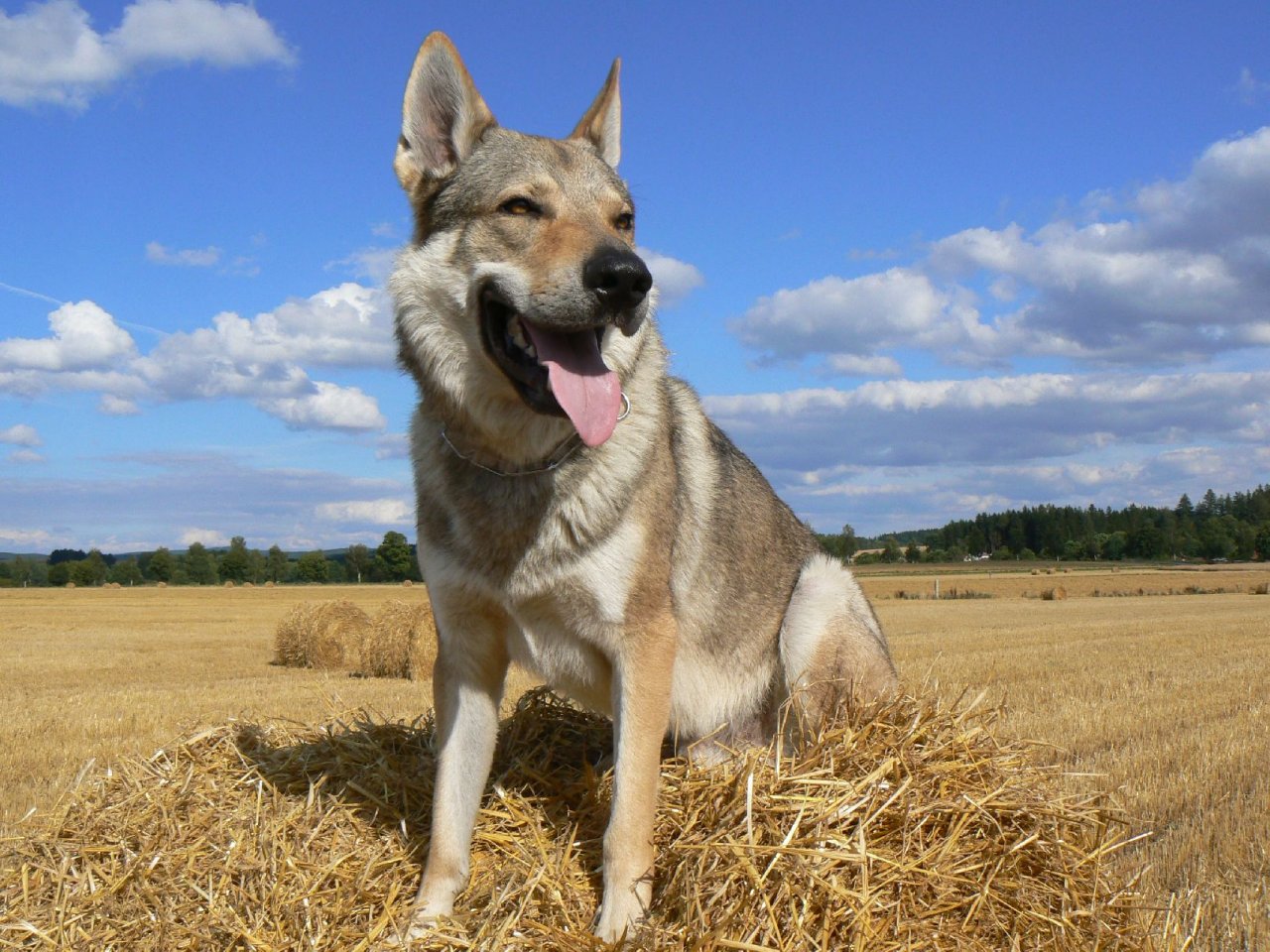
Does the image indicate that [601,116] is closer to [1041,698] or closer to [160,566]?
[1041,698]

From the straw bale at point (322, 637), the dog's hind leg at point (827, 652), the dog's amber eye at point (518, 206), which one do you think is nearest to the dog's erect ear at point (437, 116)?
the dog's amber eye at point (518, 206)

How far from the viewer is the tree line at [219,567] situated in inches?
2675

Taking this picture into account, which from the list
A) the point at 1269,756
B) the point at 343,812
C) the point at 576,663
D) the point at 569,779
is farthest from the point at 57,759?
the point at 1269,756

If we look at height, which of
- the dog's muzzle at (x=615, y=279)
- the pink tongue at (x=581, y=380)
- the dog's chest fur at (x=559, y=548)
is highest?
the dog's muzzle at (x=615, y=279)

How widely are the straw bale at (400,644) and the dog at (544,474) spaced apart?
10.0m

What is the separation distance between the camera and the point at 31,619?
2628cm

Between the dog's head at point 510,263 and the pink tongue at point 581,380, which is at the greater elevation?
the dog's head at point 510,263

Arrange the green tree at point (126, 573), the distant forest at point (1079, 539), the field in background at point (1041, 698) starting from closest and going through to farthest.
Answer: the field in background at point (1041, 698)
the green tree at point (126, 573)
the distant forest at point (1079, 539)

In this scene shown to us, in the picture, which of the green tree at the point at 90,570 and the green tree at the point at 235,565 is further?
the green tree at the point at 235,565

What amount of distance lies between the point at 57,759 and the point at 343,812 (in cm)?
502

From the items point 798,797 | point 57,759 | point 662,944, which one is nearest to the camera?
point 662,944

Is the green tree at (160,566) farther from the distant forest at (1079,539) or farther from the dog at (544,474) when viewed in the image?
the dog at (544,474)

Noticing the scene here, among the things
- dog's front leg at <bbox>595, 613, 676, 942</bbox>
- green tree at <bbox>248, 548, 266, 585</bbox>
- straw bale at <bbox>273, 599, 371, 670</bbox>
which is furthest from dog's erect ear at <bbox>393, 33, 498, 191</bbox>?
green tree at <bbox>248, 548, 266, 585</bbox>

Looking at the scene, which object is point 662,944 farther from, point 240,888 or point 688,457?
point 688,457
